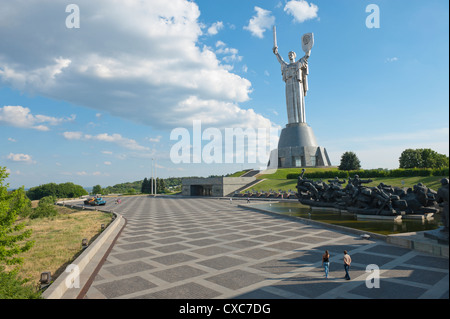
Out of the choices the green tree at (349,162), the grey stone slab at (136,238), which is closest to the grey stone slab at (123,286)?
the grey stone slab at (136,238)

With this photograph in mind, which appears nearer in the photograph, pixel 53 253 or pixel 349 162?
pixel 53 253

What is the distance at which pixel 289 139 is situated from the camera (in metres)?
58.4

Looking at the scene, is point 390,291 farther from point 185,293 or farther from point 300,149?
point 300,149

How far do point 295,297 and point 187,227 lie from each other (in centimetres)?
1124

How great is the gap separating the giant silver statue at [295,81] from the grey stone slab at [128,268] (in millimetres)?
54857

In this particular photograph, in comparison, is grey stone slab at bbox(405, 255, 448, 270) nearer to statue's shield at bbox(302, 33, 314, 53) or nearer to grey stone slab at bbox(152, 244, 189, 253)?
grey stone slab at bbox(152, 244, 189, 253)

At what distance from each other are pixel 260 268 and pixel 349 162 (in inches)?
1833

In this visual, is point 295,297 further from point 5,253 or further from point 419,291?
point 5,253

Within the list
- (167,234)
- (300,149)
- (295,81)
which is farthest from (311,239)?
(295,81)

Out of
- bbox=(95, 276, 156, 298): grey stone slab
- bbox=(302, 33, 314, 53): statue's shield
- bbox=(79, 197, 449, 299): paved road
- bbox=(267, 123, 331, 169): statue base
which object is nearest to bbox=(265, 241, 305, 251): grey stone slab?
bbox=(79, 197, 449, 299): paved road

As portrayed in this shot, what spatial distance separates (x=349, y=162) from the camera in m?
49.2

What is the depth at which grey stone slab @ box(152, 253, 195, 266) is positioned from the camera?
9438 mm

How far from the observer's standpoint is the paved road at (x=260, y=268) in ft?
21.8
